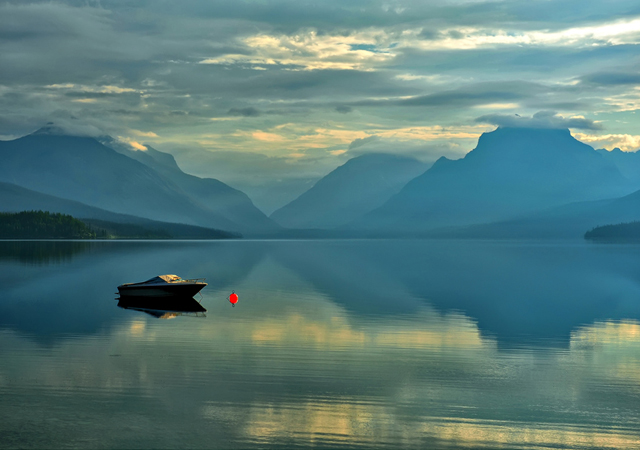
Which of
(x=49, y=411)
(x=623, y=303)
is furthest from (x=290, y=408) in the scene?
(x=623, y=303)

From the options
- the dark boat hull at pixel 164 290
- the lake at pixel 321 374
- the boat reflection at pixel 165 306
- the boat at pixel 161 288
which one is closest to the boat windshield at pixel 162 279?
the boat at pixel 161 288

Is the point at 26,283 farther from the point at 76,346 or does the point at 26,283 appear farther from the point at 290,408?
the point at 290,408

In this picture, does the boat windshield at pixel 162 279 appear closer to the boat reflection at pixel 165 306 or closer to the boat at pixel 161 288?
the boat at pixel 161 288

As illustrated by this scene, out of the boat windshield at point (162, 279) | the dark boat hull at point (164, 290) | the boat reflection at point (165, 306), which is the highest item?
the boat windshield at point (162, 279)

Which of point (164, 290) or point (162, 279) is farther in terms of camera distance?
point (162, 279)

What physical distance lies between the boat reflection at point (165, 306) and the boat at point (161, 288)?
68 centimetres

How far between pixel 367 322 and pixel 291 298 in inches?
744

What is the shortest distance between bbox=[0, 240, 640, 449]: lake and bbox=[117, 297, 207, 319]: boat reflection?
140 cm

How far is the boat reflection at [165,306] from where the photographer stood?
56.0m

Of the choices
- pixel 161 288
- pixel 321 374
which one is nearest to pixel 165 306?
pixel 161 288

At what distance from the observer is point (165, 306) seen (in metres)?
62.8

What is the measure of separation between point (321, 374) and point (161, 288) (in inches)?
1480

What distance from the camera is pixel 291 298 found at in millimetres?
67312

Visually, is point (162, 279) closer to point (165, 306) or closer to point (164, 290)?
point (164, 290)
